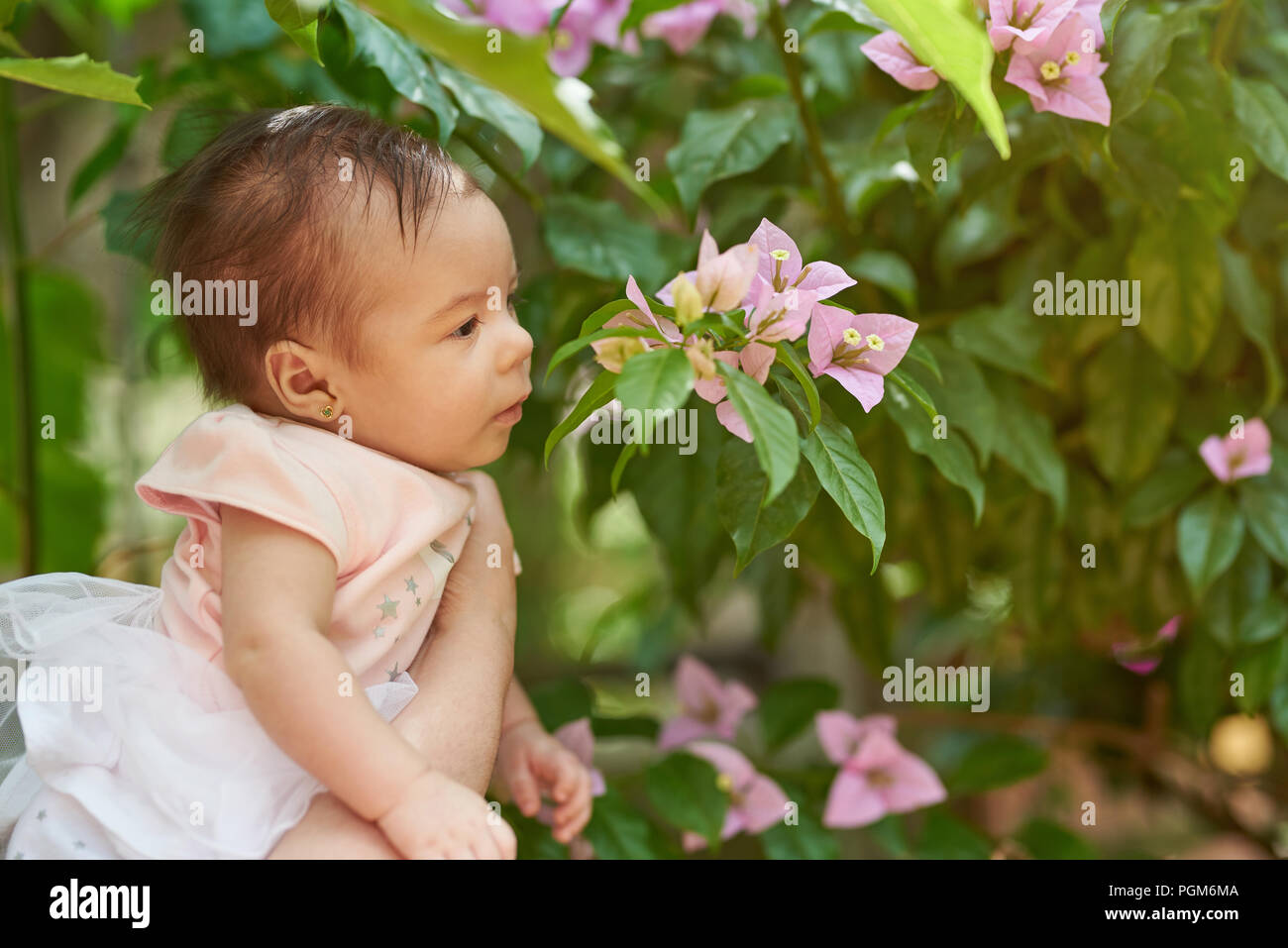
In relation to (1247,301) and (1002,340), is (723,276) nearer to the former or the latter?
(1002,340)

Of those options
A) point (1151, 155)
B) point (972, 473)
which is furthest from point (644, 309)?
point (1151, 155)

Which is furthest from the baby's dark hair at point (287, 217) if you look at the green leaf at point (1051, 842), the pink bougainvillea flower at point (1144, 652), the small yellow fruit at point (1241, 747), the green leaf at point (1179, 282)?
the small yellow fruit at point (1241, 747)

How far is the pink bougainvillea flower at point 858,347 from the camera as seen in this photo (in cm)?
50

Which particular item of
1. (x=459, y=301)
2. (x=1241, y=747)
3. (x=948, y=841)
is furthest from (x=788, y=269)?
(x=1241, y=747)

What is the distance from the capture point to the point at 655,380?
423mm

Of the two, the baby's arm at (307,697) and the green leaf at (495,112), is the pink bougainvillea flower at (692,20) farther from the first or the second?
the baby's arm at (307,697)

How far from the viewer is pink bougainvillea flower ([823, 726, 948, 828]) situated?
2.83ft

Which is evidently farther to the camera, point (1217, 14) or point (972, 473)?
point (1217, 14)

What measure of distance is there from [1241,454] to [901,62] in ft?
1.47

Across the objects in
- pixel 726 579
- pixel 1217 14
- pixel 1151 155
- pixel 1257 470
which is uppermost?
pixel 1217 14
